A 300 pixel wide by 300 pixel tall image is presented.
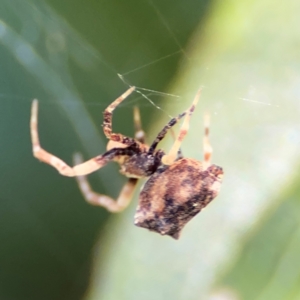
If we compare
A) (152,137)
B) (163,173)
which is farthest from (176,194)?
(152,137)

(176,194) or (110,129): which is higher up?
(110,129)

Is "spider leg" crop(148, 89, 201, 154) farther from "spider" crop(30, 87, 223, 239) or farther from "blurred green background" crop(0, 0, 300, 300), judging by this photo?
"blurred green background" crop(0, 0, 300, 300)

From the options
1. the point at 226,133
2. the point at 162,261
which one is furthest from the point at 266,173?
the point at 162,261

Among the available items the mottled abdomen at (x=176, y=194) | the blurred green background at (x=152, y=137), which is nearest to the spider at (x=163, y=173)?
the mottled abdomen at (x=176, y=194)

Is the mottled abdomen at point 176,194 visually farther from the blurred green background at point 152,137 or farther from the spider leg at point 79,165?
the blurred green background at point 152,137

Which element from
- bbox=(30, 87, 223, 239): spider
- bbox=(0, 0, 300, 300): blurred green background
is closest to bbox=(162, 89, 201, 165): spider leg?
bbox=(30, 87, 223, 239): spider

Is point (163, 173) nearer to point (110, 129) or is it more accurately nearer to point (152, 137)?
point (110, 129)
